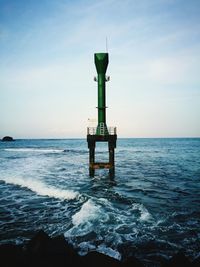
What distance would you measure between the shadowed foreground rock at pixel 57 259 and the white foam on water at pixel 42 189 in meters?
9.41

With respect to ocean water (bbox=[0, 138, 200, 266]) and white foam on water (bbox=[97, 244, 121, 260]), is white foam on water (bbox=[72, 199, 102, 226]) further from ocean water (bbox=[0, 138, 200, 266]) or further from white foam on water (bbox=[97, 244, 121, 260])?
white foam on water (bbox=[97, 244, 121, 260])

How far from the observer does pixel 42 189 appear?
19219 millimetres

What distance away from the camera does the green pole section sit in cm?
2062

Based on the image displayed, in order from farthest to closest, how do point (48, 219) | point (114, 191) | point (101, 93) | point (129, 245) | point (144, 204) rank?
1. point (101, 93)
2. point (114, 191)
3. point (144, 204)
4. point (48, 219)
5. point (129, 245)

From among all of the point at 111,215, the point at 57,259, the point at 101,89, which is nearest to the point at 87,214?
the point at 111,215

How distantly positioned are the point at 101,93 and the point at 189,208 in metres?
12.1

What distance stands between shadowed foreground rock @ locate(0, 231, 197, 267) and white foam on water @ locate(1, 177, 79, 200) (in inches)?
371

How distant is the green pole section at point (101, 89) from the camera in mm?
20625

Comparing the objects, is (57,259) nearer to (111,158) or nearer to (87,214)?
(87,214)

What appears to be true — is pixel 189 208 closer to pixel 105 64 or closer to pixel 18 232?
pixel 18 232

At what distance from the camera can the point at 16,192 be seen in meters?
18.5

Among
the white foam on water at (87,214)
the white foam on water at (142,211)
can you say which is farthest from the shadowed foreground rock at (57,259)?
the white foam on water at (142,211)

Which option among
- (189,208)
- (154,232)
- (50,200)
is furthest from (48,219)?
(189,208)

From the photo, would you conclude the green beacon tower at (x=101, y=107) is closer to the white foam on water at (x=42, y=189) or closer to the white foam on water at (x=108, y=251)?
the white foam on water at (x=42, y=189)
